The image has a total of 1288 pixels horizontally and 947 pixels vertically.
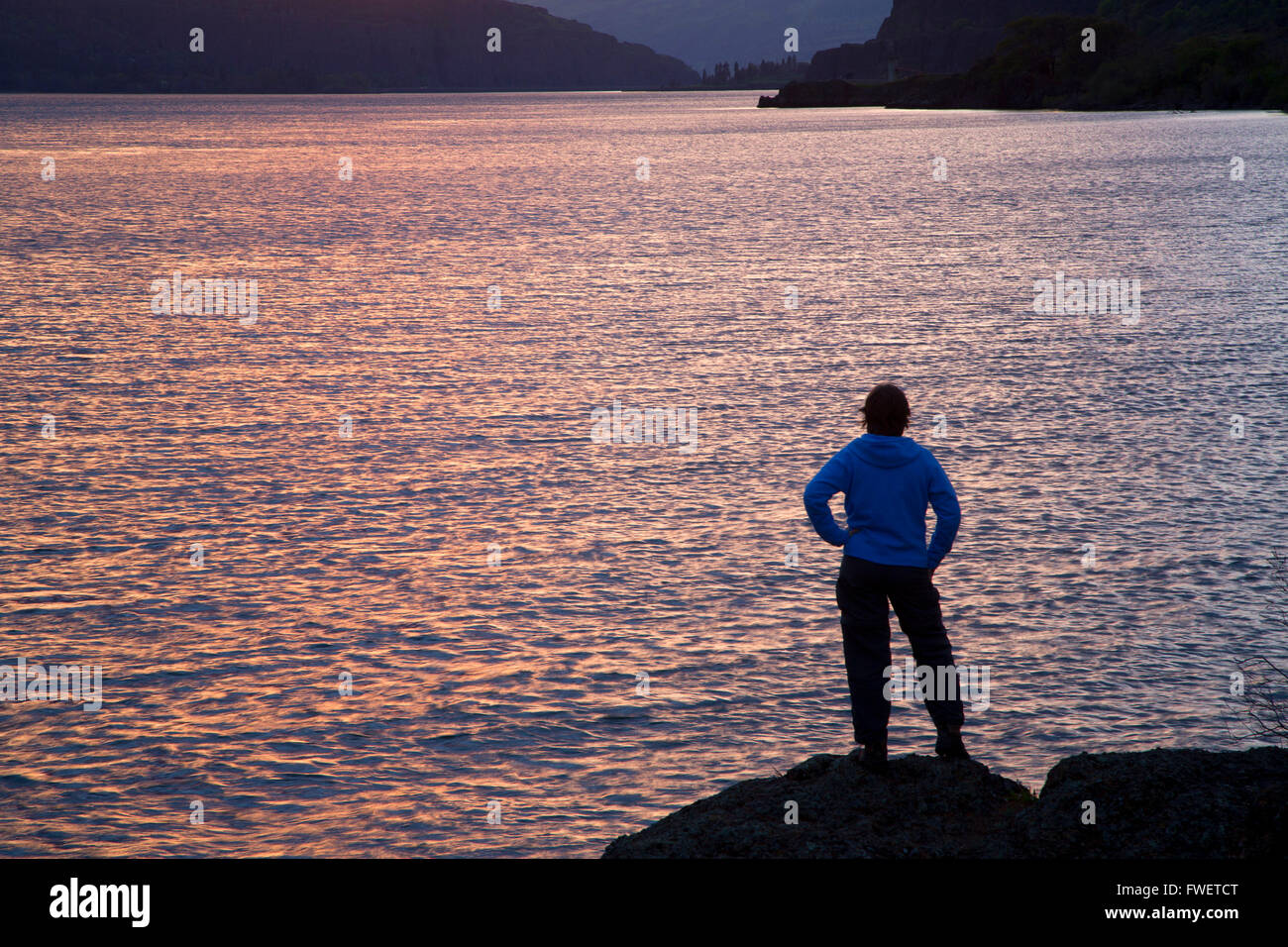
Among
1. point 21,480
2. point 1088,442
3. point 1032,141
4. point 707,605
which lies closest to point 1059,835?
point 707,605

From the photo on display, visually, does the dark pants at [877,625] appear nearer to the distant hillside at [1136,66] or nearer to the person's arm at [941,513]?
the person's arm at [941,513]

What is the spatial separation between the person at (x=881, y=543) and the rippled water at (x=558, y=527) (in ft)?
4.82

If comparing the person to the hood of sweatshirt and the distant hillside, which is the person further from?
the distant hillside

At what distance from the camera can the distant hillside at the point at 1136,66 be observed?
122 meters

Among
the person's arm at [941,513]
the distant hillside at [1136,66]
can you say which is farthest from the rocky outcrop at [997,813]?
the distant hillside at [1136,66]

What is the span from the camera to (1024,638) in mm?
9406

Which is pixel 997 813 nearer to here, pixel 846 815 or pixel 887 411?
pixel 846 815

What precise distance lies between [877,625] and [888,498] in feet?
2.08

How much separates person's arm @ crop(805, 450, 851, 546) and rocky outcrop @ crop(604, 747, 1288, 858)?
1.16 meters

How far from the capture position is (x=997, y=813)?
19.8 feet

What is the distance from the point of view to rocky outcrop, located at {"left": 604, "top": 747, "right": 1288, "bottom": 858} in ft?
18.2

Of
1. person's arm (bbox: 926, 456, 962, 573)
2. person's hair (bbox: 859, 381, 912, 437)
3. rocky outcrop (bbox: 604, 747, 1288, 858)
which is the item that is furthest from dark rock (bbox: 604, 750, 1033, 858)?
person's hair (bbox: 859, 381, 912, 437)
